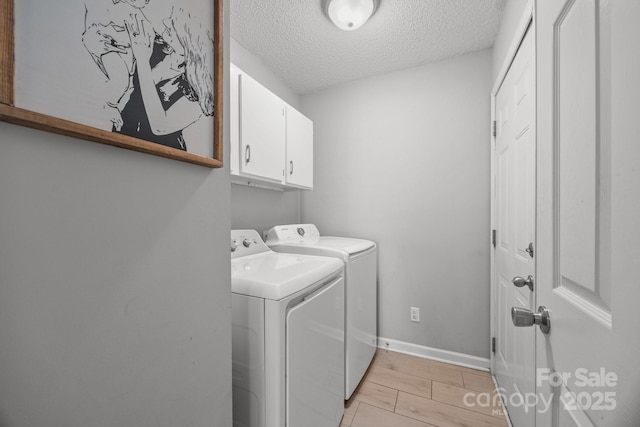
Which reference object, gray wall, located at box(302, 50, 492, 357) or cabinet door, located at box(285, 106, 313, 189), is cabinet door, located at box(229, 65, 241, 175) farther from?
gray wall, located at box(302, 50, 492, 357)

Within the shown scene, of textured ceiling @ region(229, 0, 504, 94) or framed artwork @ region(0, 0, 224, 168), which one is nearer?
framed artwork @ region(0, 0, 224, 168)

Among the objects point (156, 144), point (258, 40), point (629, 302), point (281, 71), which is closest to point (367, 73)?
Result: point (281, 71)

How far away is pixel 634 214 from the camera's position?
38 centimetres

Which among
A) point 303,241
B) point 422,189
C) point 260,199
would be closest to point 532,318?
point 303,241

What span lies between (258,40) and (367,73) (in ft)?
3.23

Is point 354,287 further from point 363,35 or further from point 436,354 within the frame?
point 363,35

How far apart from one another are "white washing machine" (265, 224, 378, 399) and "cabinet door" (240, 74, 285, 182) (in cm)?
48

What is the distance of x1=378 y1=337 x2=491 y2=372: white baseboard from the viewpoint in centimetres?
197

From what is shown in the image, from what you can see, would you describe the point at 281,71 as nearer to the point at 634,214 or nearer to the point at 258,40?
the point at 258,40

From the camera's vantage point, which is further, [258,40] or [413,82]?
[413,82]

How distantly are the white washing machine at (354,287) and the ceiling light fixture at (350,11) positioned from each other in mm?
1416

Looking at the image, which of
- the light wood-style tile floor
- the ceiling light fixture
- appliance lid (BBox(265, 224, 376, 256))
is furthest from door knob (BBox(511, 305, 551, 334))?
the ceiling light fixture

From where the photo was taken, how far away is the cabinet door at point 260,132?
1.48m

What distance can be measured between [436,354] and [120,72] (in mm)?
2554
